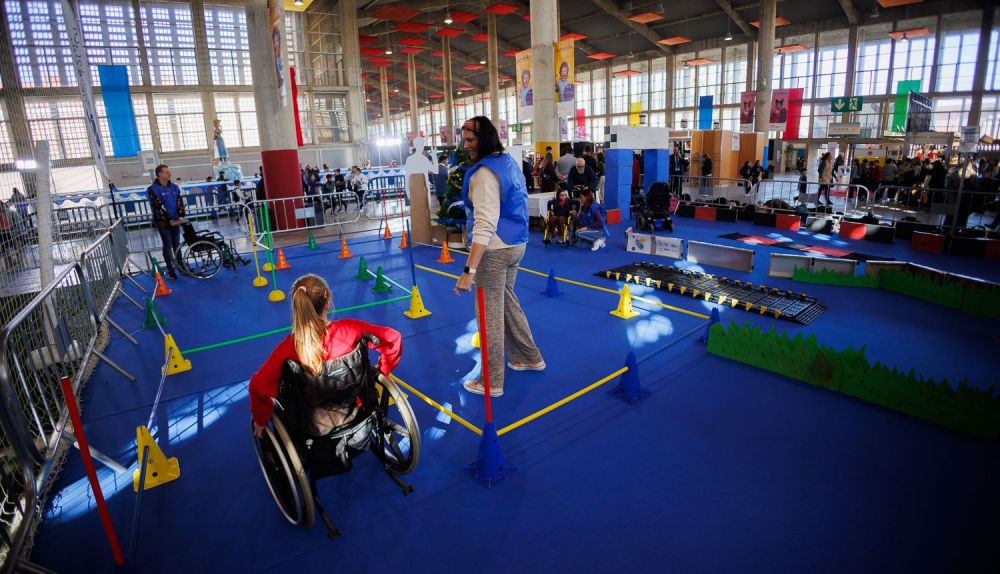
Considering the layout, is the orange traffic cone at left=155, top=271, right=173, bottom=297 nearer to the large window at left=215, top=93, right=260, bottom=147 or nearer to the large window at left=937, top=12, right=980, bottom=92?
the large window at left=215, top=93, right=260, bottom=147

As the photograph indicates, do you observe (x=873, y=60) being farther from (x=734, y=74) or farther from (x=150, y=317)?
(x=150, y=317)

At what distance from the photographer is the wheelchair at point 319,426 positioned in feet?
8.23

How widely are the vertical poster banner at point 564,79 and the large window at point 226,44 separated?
18879 mm

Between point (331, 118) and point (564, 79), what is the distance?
16.2 meters

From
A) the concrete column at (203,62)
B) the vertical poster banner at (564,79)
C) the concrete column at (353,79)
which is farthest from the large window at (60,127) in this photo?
the vertical poster banner at (564,79)

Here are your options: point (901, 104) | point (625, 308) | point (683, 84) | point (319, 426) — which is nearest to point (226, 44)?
point (625, 308)

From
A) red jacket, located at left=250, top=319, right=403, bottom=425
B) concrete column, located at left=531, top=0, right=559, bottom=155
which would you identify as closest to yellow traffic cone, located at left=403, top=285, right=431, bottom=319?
red jacket, located at left=250, top=319, right=403, bottom=425

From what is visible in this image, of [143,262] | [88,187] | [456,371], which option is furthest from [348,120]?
[456,371]

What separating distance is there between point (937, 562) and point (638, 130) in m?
12.3

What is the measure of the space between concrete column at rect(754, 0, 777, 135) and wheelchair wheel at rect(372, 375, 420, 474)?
26.5 metres

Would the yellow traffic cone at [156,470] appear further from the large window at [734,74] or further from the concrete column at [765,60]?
the large window at [734,74]

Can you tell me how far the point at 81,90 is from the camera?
790 cm

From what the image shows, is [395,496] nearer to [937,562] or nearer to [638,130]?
[937,562]

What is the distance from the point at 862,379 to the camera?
402 centimetres
